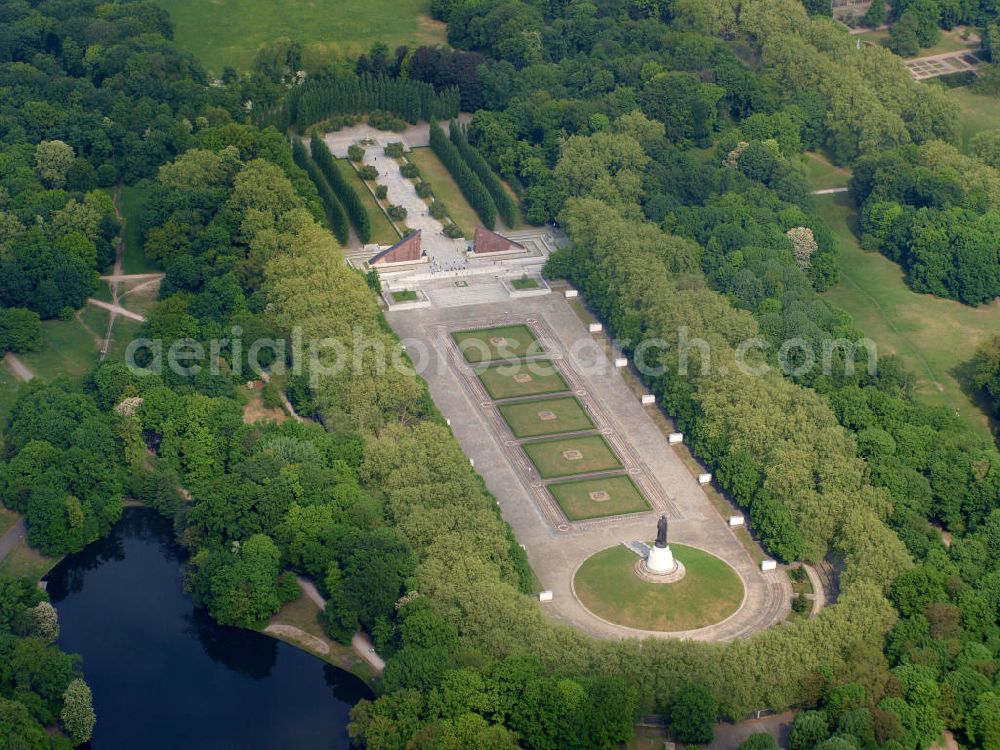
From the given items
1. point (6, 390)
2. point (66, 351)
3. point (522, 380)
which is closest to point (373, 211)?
point (522, 380)

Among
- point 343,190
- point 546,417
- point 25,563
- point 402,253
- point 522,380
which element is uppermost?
point 343,190

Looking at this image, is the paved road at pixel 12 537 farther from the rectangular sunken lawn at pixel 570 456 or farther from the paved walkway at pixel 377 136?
the paved walkway at pixel 377 136

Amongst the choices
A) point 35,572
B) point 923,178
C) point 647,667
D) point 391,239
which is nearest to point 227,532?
point 35,572

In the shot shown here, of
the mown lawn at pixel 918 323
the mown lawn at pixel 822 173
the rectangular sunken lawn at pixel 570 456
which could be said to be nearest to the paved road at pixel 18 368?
the rectangular sunken lawn at pixel 570 456

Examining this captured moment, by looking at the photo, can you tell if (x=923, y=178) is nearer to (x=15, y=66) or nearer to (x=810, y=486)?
(x=810, y=486)

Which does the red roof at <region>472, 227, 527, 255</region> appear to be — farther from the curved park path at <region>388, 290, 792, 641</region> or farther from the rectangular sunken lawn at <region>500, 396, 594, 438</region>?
the rectangular sunken lawn at <region>500, 396, 594, 438</region>

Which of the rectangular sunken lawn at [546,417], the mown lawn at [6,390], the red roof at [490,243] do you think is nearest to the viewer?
the mown lawn at [6,390]

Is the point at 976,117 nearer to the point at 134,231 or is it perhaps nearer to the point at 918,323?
the point at 918,323
